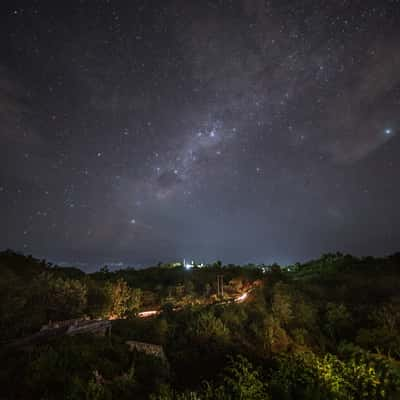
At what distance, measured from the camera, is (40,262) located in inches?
1152

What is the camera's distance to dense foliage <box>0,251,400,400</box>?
21.7ft

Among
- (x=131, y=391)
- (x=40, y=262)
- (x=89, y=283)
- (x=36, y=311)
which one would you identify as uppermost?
(x=40, y=262)

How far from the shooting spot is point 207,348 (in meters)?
11.6

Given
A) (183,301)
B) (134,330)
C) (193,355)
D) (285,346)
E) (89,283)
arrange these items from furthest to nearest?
(183,301) → (89,283) → (134,330) → (285,346) → (193,355)

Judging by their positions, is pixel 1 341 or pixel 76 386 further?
pixel 1 341

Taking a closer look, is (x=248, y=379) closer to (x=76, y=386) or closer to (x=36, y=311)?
(x=76, y=386)

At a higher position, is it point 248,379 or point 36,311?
point 36,311

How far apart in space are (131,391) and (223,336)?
20.9ft

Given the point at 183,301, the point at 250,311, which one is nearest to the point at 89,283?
the point at 183,301

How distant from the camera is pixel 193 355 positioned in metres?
Answer: 10.9

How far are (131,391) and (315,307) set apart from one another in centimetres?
→ 1521

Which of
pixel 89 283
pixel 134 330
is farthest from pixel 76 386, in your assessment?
pixel 89 283

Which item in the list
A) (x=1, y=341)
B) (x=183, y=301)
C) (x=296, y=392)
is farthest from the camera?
(x=183, y=301)

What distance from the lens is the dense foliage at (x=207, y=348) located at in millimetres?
6629
